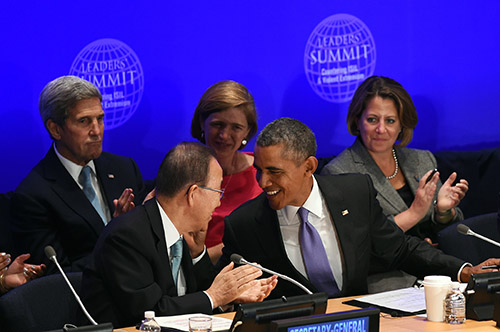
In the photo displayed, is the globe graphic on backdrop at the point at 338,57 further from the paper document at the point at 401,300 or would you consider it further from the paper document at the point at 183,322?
the paper document at the point at 183,322

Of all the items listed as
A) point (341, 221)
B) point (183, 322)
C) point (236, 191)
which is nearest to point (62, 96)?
point (236, 191)

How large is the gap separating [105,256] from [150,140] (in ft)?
6.20

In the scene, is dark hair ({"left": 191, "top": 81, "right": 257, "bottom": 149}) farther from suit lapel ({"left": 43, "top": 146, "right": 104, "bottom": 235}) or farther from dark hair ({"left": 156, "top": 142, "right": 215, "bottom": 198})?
dark hair ({"left": 156, "top": 142, "right": 215, "bottom": 198})

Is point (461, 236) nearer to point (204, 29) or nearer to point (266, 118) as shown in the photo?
point (266, 118)

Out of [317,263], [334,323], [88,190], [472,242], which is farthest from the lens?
[88,190]

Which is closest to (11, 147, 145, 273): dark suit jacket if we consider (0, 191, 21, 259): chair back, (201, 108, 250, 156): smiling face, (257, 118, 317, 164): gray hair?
(0, 191, 21, 259): chair back

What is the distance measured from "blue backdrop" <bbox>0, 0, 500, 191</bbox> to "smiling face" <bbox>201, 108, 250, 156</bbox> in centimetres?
42

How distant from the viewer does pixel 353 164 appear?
4.93 m

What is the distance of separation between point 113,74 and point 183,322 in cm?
223

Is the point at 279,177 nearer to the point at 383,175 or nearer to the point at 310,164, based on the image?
the point at 310,164

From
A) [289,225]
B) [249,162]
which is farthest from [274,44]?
[289,225]

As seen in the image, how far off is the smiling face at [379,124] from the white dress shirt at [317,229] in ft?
3.60

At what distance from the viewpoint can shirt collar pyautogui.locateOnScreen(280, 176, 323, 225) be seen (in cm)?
395

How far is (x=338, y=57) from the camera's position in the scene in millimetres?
5699
